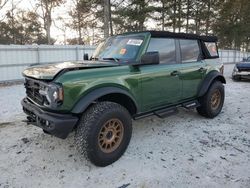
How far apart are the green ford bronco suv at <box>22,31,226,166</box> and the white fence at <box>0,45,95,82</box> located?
25.6 feet

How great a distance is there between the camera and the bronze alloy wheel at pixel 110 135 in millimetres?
3166

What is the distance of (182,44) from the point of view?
4.50 meters

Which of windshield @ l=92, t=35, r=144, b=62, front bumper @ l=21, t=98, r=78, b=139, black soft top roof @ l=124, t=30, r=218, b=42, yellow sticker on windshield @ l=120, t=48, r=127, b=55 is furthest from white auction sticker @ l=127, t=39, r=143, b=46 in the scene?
front bumper @ l=21, t=98, r=78, b=139

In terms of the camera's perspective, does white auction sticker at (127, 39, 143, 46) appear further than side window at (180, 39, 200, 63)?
No

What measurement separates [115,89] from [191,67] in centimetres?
208

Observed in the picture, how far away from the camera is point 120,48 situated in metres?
3.96

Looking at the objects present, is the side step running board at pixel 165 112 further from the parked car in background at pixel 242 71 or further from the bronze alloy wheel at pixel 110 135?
the parked car in background at pixel 242 71

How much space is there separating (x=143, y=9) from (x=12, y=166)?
19819mm

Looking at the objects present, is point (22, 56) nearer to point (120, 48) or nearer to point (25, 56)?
point (25, 56)

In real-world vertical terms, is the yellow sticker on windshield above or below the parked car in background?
above

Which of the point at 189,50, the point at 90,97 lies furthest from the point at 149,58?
the point at 189,50

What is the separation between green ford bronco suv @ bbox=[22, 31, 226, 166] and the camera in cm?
288

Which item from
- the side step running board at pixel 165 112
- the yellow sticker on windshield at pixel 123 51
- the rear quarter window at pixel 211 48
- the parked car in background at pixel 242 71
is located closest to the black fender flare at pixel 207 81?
the rear quarter window at pixel 211 48

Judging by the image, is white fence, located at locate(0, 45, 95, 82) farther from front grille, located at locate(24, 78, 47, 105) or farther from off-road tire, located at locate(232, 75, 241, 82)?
off-road tire, located at locate(232, 75, 241, 82)
